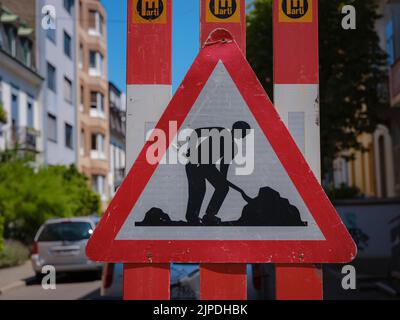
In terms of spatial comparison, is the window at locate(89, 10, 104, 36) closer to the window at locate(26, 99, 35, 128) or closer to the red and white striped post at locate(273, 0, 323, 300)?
the red and white striped post at locate(273, 0, 323, 300)

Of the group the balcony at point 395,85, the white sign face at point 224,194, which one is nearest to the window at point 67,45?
the balcony at point 395,85

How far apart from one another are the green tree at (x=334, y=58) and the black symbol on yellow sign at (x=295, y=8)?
0.24 meters

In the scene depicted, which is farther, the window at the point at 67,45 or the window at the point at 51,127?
the window at the point at 51,127

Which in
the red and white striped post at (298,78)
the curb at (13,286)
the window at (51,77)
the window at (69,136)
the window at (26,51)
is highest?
the window at (26,51)

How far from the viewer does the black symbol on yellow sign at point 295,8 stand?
7.66 feet

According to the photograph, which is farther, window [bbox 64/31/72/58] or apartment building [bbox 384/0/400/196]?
window [bbox 64/31/72/58]

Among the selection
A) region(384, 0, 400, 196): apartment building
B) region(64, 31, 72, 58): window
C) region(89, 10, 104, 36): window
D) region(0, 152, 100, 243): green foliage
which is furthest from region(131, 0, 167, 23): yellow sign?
region(64, 31, 72, 58): window

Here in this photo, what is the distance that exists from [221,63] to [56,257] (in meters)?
10.6

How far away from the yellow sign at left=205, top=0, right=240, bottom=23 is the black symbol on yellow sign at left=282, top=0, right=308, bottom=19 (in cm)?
19

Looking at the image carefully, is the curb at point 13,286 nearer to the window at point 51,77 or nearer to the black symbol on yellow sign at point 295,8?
the black symbol on yellow sign at point 295,8

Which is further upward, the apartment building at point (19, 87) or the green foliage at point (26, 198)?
the apartment building at point (19, 87)

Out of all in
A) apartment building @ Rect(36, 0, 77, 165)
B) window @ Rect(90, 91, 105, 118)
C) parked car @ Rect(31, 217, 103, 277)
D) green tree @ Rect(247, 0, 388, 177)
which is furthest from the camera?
window @ Rect(90, 91, 105, 118)

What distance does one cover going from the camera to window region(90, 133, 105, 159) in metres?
42.9

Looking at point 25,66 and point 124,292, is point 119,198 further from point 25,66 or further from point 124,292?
point 25,66
